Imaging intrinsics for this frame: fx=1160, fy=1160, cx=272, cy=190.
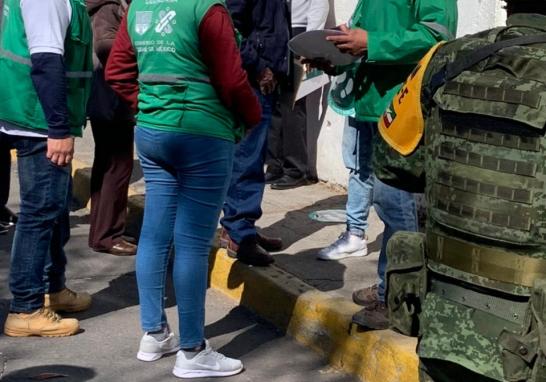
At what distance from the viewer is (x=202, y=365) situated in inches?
194

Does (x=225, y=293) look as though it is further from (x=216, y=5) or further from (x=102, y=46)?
(x=216, y=5)

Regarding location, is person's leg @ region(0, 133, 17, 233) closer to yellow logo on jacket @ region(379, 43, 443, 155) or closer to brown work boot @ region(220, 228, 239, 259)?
brown work boot @ region(220, 228, 239, 259)

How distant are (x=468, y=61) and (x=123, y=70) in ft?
6.91

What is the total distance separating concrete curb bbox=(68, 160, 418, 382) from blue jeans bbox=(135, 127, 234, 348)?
2.19ft

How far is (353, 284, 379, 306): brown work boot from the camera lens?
5373 millimetres

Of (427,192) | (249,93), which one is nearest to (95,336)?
(249,93)

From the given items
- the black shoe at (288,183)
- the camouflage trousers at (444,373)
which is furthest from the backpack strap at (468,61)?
the black shoe at (288,183)

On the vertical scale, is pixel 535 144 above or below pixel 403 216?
above

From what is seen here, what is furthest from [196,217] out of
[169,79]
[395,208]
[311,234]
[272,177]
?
[272,177]

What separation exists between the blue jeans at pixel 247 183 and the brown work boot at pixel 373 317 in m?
1.17

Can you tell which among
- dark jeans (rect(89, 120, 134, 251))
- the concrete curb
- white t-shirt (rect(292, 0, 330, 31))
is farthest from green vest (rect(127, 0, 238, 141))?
white t-shirt (rect(292, 0, 330, 31))

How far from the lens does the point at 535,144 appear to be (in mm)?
3092

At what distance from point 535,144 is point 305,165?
5.46m

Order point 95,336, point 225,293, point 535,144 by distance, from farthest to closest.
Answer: point 225,293 < point 95,336 < point 535,144
